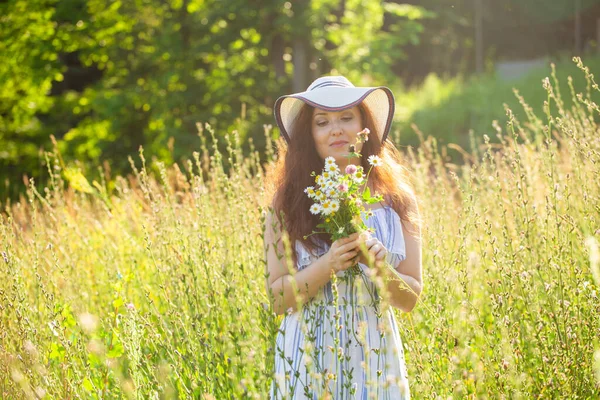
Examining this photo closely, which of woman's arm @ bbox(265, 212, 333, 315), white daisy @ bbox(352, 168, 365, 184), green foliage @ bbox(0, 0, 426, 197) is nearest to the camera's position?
white daisy @ bbox(352, 168, 365, 184)

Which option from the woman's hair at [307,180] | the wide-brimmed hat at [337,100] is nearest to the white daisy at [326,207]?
the woman's hair at [307,180]

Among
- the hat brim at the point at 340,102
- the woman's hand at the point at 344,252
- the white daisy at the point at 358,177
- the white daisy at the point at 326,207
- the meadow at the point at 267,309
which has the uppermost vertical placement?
the hat brim at the point at 340,102

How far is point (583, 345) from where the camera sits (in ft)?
7.09

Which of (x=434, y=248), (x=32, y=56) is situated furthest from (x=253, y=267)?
(x=32, y=56)

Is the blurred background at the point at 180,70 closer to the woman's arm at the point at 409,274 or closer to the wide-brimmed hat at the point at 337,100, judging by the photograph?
the wide-brimmed hat at the point at 337,100

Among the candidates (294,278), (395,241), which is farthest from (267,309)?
(395,241)

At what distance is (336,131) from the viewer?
233cm

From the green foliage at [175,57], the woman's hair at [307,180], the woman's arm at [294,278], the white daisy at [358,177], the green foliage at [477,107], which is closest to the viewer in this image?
the white daisy at [358,177]

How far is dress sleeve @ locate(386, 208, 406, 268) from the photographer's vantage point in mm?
2217

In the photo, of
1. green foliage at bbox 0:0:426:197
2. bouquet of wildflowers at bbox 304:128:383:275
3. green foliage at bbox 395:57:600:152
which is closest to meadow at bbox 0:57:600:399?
bouquet of wildflowers at bbox 304:128:383:275

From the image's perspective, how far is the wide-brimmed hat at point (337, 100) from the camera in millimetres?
2305

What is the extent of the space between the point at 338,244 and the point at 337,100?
0.62 metres

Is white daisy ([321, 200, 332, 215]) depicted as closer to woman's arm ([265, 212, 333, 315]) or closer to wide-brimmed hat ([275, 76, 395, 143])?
woman's arm ([265, 212, 333, 315])

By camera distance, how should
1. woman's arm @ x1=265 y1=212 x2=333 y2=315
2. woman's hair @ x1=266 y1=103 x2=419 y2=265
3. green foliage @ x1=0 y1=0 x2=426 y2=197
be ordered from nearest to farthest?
woman's arm @ x1=265 y1=212 x2=333 y2=315, woman's hair @ x1=266 y1=103 x2=419 y2=265, green foliage @ x1=0 y1=0 x2=426 y2=197
